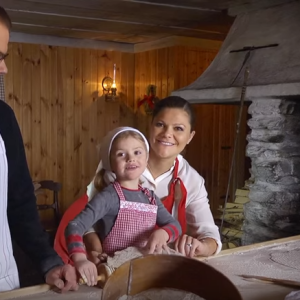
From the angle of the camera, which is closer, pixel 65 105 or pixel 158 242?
pixel 158 242

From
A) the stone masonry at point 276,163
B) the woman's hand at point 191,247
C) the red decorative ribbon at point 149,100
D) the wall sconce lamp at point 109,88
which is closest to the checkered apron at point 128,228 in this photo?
the woman's hand at point 191,247

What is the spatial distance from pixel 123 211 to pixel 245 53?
1780mm

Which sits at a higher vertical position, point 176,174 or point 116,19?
point 116,19

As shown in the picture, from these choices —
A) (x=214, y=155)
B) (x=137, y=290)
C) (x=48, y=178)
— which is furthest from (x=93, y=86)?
(x=137, y=290)

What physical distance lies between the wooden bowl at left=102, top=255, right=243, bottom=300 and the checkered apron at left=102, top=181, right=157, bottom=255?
43 centimetres

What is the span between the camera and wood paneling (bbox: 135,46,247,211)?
4.24m

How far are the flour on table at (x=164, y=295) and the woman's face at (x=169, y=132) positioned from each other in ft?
2.26

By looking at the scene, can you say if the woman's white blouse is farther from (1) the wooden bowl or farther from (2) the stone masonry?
(2) the stone masonry

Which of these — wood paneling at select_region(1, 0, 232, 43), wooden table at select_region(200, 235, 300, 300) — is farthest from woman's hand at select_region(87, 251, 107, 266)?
wood paneling at select_region(1, 0, 232, 43)

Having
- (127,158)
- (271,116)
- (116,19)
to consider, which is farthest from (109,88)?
(127,158)

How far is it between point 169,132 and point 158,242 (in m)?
0.42

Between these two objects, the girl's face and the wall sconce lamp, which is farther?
the wall sconce lamp

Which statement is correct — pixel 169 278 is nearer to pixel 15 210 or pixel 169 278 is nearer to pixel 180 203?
pixel 15 210

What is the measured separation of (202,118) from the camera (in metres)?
4.39
